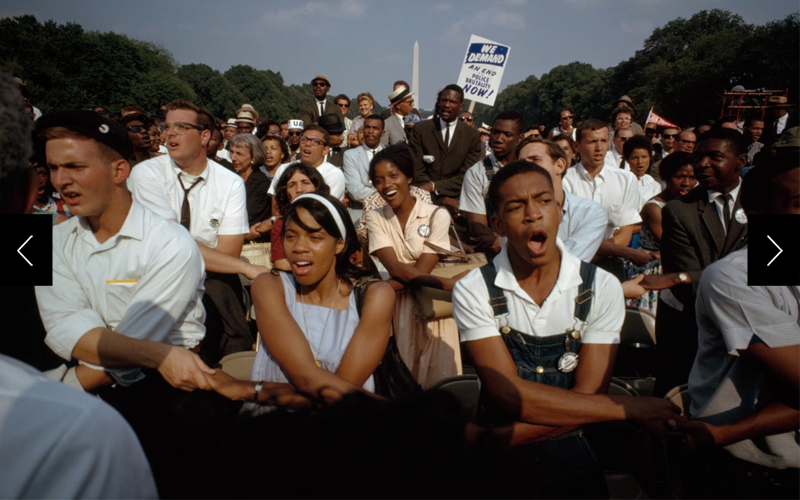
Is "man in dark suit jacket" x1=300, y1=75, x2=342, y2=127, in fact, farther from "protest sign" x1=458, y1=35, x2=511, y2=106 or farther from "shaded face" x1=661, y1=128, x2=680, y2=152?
"shaded face" x1=661, y1=128, x2=680, y2=152

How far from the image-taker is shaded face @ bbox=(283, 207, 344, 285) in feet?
8.69

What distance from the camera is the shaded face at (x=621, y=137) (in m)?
8.20

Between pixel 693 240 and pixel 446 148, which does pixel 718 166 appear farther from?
pixel 446 148

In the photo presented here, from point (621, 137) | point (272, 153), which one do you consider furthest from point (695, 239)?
point (272, 153)

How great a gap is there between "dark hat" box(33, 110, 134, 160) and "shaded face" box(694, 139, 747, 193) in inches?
149

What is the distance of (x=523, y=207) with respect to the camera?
2.30m

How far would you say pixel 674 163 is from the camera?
5324 mm

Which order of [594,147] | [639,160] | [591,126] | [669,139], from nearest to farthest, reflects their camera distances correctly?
[594,147], [591,126], [639,160], [669,139]

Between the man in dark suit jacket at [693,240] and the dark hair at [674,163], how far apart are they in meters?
1.77

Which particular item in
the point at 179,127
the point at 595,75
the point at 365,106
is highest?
the point at 595,75

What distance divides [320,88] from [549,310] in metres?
10.3

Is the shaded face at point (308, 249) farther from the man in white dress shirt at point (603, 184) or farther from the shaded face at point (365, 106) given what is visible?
the shaded face at point (365, 106)

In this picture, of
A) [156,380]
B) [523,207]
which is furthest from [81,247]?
[523,207]

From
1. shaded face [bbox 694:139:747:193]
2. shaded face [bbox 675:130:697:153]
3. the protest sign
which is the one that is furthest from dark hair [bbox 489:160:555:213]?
the protest sign
